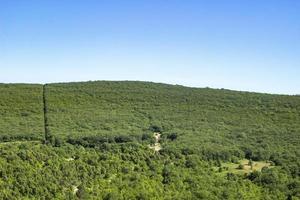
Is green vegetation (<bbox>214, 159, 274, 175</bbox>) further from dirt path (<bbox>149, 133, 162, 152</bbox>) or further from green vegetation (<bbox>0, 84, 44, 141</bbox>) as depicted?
green vegetation (<bbox>0, 84, 44, 141</bbox>)

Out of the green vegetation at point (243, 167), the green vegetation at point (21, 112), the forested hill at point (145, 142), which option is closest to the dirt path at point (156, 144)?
the forested hill at point (145, 142)

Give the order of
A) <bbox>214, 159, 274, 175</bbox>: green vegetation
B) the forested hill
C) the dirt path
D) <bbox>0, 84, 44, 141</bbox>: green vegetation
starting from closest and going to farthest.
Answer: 1. the forested hill
2. <bbox>214, 159, 274, 175</bbox>: green vegetation
3. the dirt path
4. <bbox>0, 84, 44, 141</bbox>: green vegetation

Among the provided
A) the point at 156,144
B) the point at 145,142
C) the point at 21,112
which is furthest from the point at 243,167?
the point at 21,112

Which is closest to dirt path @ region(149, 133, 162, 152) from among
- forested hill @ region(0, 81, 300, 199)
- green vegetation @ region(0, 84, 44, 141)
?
forested hill @ region(0, 81, 300, 199)

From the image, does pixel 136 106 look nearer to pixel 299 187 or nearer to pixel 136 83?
pixel 136 83

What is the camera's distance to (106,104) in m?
94.4

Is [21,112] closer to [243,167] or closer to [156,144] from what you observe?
[156,144]

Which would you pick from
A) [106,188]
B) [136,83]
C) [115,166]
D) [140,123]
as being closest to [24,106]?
[140,123]

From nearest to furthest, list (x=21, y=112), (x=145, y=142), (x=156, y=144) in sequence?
(x=145, y=142) < (x=156, y=144) < (x=21, y=112)

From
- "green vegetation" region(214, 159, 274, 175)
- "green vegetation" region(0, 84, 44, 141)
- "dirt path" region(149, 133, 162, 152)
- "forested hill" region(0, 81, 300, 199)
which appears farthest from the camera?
"green vegetation" region(0, 84, 44, 141)

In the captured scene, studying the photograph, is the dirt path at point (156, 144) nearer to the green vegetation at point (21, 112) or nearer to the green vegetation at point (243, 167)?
the green vegetation at point (243, 167)

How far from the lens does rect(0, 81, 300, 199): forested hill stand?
4569cm

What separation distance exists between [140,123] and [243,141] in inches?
702

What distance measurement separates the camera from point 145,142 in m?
70.6
